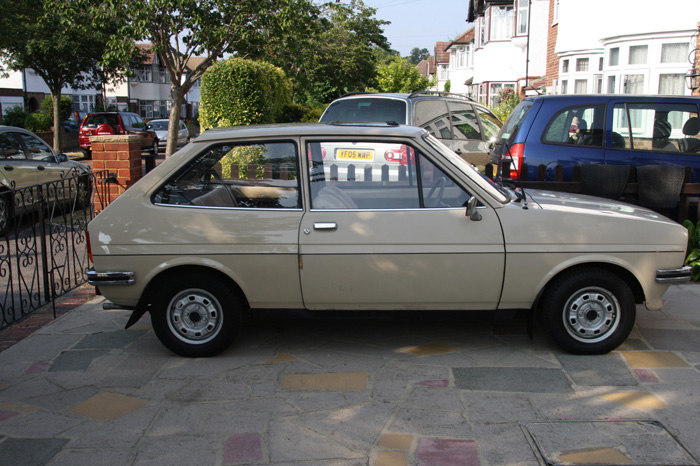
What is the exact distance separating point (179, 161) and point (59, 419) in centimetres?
199

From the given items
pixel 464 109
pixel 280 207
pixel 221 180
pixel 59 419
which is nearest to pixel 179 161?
pixel 221 180

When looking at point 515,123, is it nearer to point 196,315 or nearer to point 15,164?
point 196,315

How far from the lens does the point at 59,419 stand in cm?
431

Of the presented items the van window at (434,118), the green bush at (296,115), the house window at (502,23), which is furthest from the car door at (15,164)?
the house window at (502,23)

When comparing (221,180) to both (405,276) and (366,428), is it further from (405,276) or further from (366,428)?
(366,428)

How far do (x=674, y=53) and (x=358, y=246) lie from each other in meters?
13.3

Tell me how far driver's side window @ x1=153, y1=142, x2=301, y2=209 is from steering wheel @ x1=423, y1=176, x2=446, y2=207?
37.8 inches

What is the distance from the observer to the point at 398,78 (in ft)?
151

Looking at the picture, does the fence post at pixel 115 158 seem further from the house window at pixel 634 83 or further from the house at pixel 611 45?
the house window at pixel 634 83

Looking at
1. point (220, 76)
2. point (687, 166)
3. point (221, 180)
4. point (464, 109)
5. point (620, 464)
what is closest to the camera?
point (620, 464)

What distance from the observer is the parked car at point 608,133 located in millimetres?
7926

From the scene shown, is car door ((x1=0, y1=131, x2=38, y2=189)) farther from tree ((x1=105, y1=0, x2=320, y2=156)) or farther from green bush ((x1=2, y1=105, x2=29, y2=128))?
green bush ((x1=2, y1=105, x2=29, y2=128))

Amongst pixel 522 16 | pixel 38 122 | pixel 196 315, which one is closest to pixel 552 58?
pixel 522 16

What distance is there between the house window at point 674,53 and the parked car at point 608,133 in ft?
26.8
